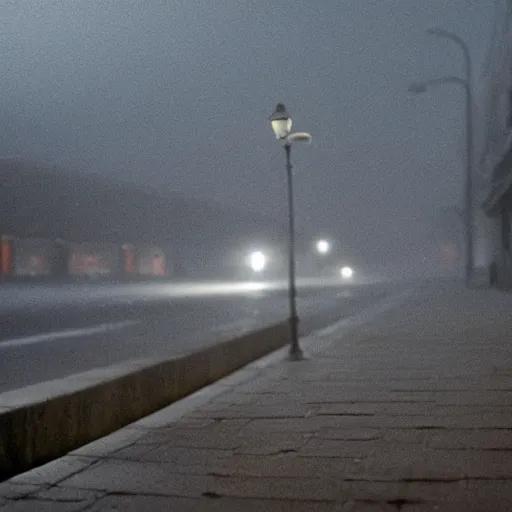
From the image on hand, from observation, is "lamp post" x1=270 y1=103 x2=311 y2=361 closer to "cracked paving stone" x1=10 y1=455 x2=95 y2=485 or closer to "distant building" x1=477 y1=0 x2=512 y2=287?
"cracked paving stone" x1=10 y1=455 x2=95 y2=485

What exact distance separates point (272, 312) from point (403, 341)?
10.6 meters

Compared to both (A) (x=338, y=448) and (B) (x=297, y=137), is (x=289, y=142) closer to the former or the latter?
(B) (x=297, y=137)

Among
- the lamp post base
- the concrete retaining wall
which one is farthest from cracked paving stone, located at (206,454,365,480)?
the lamp post base

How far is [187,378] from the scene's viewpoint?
10.5 meters

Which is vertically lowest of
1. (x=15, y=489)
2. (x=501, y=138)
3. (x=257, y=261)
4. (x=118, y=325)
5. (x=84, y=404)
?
(x=15, y=489)

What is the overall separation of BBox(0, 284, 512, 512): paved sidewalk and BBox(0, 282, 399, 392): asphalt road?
2.87m

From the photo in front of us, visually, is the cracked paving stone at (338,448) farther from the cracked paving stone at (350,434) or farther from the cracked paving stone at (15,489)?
the cracked paving stone at (15,489)

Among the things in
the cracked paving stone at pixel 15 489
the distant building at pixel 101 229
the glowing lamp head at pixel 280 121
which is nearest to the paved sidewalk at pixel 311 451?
the cracked paving stone at pixel 15 489

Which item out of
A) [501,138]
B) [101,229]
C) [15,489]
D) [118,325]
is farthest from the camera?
[101,229]

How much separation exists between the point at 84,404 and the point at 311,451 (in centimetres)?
222

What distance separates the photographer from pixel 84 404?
740 cm

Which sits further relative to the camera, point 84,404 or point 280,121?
point 280,121

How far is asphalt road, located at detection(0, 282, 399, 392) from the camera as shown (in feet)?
42.5

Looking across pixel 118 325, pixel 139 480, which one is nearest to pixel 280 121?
pixel 139 480
